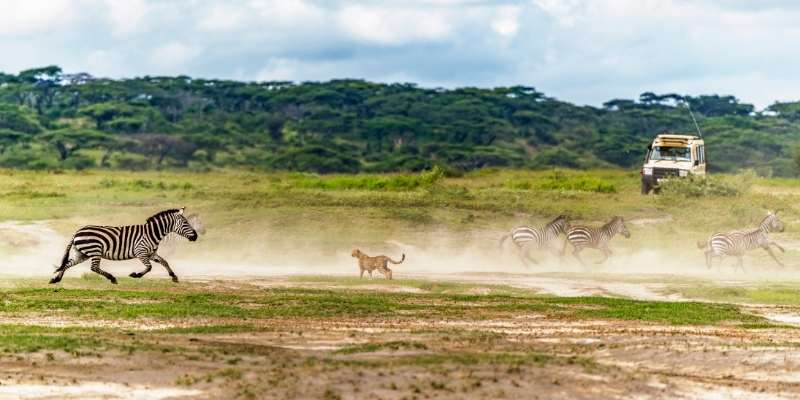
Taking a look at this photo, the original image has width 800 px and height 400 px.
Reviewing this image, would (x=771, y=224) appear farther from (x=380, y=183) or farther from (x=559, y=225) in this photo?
(x=380, y=183)

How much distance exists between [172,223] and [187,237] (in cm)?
62

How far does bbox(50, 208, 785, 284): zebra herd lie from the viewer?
27.2m

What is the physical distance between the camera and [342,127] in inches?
4446

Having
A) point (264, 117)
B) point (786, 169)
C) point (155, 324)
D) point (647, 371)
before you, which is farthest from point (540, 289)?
point (264, 117)

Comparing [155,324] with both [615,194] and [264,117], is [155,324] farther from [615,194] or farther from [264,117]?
[264,117]

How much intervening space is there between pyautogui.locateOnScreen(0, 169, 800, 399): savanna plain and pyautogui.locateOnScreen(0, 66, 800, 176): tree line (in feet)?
115

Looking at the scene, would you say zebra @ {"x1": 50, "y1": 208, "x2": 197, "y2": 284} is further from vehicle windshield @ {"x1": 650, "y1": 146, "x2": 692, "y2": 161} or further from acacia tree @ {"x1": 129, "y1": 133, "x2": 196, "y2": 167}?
acacia tree @ {"x1": 129, "y1": 133, "x2": 196, "y2": 167}

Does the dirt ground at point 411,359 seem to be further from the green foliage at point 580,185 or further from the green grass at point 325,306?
the green foliage at point 580,185

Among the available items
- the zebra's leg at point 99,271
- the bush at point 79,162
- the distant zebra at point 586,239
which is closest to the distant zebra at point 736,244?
the distant zebra at point 586,239

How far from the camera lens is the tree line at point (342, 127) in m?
90.8

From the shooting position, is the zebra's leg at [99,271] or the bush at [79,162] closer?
the zebra's leg at [99,271]

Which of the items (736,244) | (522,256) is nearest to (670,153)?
(522,256)

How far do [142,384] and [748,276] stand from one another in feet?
69.8

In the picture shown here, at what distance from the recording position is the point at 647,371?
15914 millimetres
